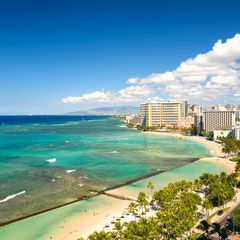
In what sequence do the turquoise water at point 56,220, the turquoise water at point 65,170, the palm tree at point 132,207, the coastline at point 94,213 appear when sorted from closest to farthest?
1. the turquoise water at point 56,220
2. the coastline at point 94,213
3. the palm tree at point 132,207
4. the turquoise water at point 65,170

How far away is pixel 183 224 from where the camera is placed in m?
56.1

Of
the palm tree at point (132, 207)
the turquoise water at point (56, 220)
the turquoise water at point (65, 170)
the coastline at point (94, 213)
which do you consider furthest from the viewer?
the turquoise water at point (65, 170)

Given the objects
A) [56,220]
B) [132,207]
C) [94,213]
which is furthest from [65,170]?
[132,207]

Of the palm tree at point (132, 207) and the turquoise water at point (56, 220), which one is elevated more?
the palm tree at point (132, 207)

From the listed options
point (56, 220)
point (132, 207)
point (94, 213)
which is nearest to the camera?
point (132, 207)

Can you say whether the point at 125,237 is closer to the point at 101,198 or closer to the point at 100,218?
the point at 100,218

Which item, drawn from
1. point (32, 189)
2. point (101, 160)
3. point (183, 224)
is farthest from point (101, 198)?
point (101, 160)

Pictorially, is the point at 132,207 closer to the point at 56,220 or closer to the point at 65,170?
the point at 56,220

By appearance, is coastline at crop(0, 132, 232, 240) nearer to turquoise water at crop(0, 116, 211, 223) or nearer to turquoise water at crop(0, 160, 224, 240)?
turquoise water at crop(0, 160, 224, 240)

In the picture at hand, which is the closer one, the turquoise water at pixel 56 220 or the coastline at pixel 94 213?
the turquoise water at pixel 56 220

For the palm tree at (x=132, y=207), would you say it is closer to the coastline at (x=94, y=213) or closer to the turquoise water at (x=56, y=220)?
the coastline at (x=94, y=213)

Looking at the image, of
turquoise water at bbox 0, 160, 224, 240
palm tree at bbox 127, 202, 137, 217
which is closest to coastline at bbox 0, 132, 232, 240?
turquoise water at bbox 0, 160, 224, 240

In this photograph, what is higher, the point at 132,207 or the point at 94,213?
the point at 132,207

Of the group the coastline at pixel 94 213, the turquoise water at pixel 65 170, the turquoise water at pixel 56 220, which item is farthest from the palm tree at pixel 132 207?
the turquoise water at pixel 65 170
